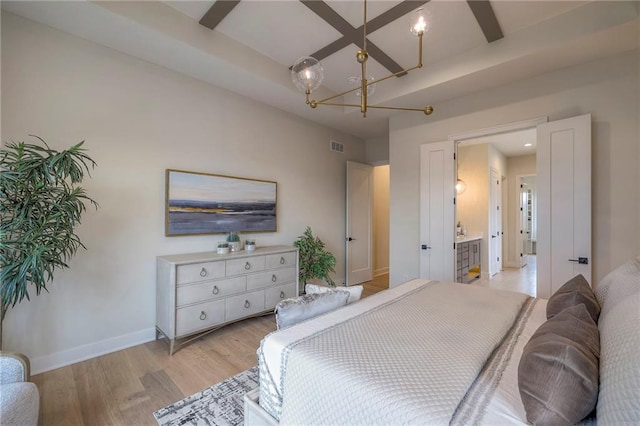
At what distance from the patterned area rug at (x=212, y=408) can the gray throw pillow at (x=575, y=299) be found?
201cm

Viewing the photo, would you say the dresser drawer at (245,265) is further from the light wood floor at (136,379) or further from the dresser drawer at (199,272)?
the light wood floor at (136,379)

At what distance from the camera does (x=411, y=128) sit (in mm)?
3887

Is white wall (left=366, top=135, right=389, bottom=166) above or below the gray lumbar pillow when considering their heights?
above

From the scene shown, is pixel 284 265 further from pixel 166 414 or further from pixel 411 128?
pixel 411 128

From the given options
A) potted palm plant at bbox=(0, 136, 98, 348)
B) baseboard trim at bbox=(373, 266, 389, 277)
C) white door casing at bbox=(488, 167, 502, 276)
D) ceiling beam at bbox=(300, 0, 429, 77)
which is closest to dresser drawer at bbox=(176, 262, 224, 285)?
potted palm plant at bbox=(0, 136, 98, 348)

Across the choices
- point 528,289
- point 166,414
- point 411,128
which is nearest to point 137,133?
point 166,414

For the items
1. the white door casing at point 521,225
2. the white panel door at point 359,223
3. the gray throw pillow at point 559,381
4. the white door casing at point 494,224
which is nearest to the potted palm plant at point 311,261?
the white panel door at point 359,223

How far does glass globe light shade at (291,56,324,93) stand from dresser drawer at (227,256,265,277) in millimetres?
1935

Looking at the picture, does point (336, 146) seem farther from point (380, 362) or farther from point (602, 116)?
point (380, 362)

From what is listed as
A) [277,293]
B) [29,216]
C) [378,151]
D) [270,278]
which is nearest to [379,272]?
[378,151]

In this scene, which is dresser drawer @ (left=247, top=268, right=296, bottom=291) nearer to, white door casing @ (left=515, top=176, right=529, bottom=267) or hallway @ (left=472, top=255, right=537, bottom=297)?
hallway @ (left=472, top=255, right=537, bottom=297)

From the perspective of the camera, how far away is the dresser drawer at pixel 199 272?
8.45 ft

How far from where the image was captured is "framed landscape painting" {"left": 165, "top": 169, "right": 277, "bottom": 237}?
2.94m

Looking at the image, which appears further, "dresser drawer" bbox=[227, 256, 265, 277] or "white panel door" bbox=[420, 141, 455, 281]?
"white panel door" bbox=[420, 141, 455, 281]
